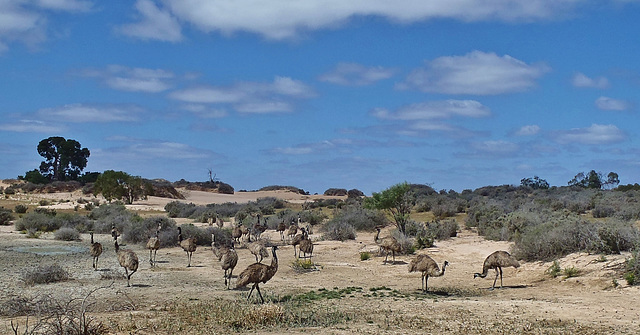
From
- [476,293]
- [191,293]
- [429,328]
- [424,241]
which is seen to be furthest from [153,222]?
[429,328]

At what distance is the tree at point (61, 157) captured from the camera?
93688 mm

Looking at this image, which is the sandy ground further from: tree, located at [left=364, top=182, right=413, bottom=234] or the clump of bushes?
tree, located at [left=364, top=182, right=413, bottom=234]

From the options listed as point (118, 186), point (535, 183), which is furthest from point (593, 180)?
point (118, 186)

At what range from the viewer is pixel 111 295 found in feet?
49.5

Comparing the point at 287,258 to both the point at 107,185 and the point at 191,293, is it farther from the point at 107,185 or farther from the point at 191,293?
the point at 107,185

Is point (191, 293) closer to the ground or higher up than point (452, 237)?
closer to the ground

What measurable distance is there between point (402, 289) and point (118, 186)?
161 ft

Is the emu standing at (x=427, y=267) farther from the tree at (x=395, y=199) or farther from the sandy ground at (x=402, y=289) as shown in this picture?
the tree at (x=395, y=199)

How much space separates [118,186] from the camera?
6081cm

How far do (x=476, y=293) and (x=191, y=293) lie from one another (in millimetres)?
7484

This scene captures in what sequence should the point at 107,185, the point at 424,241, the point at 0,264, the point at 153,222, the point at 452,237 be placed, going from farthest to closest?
the point at 107,185
the point at 153,222
the point at 452,237
the point at 424,241
the point at 0,264

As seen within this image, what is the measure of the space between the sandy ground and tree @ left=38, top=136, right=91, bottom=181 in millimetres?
71957

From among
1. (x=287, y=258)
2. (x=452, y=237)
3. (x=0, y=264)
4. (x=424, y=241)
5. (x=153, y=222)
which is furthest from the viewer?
(x=153, y=222)

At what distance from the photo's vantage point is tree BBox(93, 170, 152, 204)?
6028 cm
